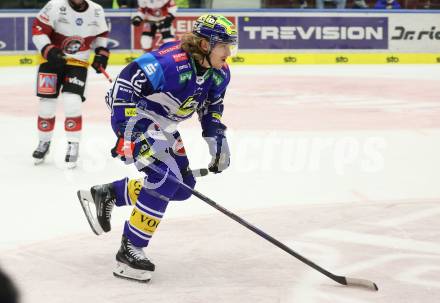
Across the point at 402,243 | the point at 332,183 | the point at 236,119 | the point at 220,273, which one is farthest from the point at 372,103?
the point at 220,273

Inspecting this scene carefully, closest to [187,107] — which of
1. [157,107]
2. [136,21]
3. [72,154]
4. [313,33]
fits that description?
[157,107]

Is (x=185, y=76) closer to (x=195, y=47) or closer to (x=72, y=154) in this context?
(x=195, y=47)

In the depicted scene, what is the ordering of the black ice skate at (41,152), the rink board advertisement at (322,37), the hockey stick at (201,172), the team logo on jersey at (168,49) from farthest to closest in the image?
the rink board advertisement at (322,37), the black ice skate at (41,152), the hockey stick at (201,172), the team logo on jersey at (168,49)

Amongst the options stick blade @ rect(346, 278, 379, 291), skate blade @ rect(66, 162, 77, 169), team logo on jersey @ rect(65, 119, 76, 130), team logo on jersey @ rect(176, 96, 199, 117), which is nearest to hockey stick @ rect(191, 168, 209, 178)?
team logo on jersey @ rect(176, 96, 199, 117)

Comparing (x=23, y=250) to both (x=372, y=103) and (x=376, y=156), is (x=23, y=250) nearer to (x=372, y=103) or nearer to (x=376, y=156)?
(x=376, y=156)

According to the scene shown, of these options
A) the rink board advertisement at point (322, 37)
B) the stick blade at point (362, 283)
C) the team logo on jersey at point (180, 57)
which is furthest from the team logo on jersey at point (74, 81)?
the rink board advertisement at point (322, 37)

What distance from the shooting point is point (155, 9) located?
15.4 metres

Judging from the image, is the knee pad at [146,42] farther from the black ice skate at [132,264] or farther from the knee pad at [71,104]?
the black ice skate at [132,264]

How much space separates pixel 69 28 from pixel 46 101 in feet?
2.38

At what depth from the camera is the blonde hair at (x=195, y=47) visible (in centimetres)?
412

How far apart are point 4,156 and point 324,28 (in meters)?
10.1

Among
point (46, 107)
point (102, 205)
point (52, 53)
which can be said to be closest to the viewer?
Answer: point (102, 205)

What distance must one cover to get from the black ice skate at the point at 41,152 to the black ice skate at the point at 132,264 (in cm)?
350

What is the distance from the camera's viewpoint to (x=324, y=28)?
55.3ft
